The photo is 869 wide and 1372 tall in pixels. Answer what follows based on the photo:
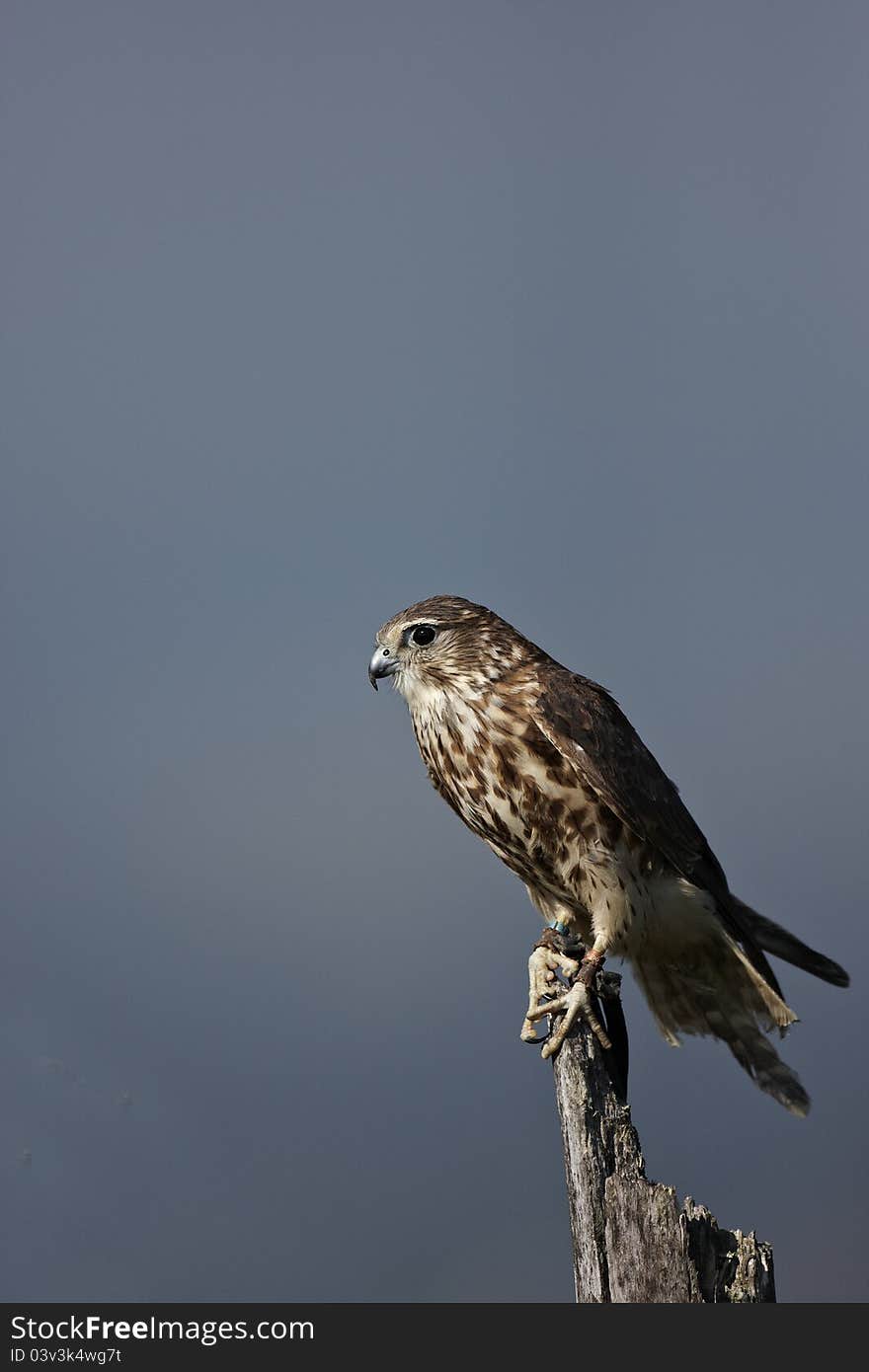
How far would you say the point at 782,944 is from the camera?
15.1 feet

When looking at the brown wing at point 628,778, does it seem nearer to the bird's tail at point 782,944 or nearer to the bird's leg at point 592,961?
the bird's tail at point 782,944

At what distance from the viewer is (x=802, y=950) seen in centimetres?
460

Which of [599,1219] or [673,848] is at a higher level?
[673,848]

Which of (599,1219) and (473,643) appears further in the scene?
(473,643)

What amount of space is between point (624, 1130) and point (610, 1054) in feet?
0.93

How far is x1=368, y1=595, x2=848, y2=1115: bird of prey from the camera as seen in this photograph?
4.20 metres

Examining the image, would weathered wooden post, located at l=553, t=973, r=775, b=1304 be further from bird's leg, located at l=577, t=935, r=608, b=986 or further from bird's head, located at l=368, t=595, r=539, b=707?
bird's head, located at l=368, t=595, r=539, b=707

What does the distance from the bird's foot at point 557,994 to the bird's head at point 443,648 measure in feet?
2.87

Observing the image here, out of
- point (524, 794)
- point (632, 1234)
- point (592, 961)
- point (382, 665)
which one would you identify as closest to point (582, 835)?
point (524, 794)

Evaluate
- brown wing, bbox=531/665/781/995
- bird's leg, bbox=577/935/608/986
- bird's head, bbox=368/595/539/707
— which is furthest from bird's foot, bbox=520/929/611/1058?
bird's head, bbox=368/595/539/707

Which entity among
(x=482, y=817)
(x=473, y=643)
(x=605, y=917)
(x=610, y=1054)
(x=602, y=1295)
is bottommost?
(x=602, y=1295)

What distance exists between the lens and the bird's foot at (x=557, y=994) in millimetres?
3904
